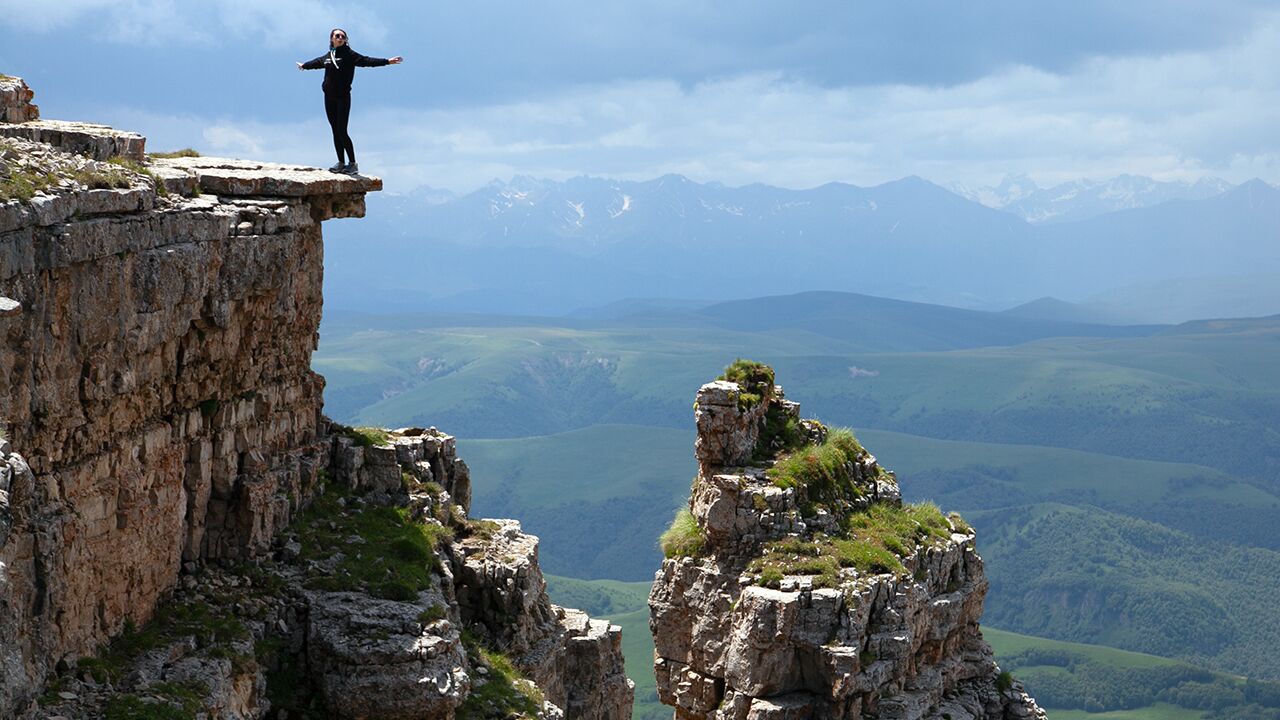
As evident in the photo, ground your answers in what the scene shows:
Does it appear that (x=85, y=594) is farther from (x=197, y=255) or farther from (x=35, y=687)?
(x=197, y=255)

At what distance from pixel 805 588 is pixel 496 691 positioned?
11.2 metres

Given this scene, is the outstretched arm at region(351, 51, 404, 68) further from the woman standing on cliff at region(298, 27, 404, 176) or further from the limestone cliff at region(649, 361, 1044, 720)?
the limestone cliff at region(649, 361, 1044, 720)

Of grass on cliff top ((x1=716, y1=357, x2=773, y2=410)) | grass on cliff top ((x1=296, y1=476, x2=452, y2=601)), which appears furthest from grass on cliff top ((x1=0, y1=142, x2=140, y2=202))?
grass on cliff top ((x1=716, y1=357, x2=773, y2=410))

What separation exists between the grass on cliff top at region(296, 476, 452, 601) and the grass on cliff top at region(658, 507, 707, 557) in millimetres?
10343

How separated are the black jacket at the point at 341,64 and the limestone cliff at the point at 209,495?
83.6 inches

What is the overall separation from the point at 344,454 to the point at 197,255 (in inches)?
348

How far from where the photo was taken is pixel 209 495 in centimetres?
3206

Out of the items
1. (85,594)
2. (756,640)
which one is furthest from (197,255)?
(756,640)

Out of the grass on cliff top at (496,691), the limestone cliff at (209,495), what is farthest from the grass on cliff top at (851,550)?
the grass on cliff top at (496,691)

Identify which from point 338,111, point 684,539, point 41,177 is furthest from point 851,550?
point 41,177

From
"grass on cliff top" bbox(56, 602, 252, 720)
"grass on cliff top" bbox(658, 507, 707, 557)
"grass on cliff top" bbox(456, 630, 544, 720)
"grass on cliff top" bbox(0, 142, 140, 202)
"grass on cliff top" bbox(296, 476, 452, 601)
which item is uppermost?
"grass on cliff top" bbox(0, 142, 140, 202)

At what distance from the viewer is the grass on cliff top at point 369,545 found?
32.1 meters

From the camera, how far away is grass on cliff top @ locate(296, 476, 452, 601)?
105 feet

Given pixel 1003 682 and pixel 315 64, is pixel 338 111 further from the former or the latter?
pixel 1003 682
